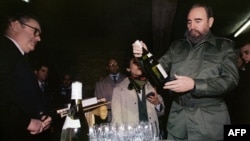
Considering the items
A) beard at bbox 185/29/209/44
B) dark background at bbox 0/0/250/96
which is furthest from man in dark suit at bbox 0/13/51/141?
beard at bbox 185/29/209/44

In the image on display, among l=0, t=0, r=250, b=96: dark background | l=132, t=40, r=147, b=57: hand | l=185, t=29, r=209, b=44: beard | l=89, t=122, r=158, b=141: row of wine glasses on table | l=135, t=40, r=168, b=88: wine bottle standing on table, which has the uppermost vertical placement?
l=0, t=0, r=250, b=96: dark background

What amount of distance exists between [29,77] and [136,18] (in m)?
0.73

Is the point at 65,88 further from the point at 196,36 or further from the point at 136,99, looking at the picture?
the point at 196,36

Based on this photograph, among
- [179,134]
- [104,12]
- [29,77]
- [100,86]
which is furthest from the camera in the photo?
[100,86]

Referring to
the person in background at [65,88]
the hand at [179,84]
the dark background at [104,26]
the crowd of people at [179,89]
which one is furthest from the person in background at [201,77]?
the person in background at [65,88]

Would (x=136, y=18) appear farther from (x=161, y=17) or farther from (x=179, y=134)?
(x=179, y=134)

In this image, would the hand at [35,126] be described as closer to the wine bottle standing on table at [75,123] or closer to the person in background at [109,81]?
the wine bottle standing on table at [75,123]

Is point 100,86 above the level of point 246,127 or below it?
above

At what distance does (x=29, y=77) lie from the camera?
3.53ft

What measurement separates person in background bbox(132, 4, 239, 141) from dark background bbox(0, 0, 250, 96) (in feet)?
0.82

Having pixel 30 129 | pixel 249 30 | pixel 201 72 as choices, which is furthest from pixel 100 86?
pixel 249 30

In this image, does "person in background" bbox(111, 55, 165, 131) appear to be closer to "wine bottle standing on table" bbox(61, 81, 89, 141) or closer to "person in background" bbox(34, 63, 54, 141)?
"person in background" bbox(34, 63, 54, 141)

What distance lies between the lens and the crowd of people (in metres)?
0.89

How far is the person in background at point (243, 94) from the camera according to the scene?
1174 mm
